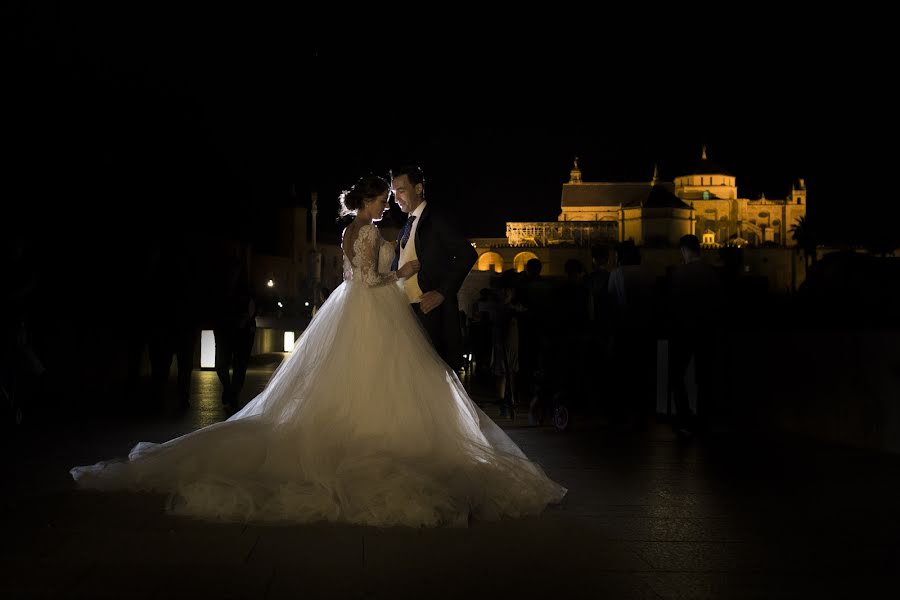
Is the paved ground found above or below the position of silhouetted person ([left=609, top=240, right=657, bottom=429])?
below

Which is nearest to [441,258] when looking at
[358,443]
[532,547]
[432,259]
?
[432,259]

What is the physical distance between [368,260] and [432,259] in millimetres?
593

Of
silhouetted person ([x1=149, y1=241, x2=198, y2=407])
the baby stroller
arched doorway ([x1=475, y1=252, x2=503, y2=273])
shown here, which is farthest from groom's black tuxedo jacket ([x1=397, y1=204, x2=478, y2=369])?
arched doorway ([x1=475, y1=252, x2=503, y2=273])

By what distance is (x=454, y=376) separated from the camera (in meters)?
6.14

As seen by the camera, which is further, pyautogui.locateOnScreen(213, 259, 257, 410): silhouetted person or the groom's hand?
pyautogui.locateOnScreen(213, 259, 257, 410): silhouetted person

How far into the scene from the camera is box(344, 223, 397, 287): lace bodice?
6.09 meters

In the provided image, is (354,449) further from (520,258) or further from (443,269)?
(520,258)

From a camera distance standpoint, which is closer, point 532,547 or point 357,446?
point 532,547

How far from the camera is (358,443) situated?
557cm

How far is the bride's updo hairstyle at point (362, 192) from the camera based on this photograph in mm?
6160

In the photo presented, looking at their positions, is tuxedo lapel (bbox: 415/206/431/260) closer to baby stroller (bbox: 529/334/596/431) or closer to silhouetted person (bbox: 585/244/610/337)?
baby stroller (bbox: 529/334/596/431)

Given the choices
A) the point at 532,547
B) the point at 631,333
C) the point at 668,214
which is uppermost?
the point at 668,214

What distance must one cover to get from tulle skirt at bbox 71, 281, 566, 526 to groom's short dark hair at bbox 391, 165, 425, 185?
74 centimetres

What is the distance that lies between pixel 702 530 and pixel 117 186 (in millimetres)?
17542
